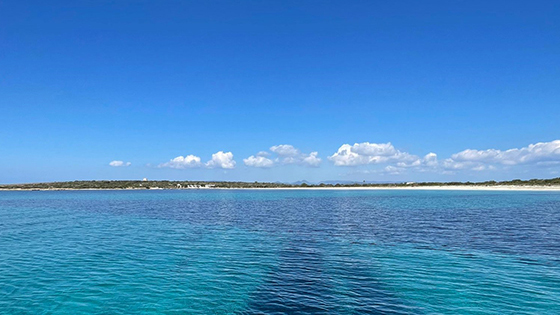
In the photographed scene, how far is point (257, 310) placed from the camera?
55.6 feet

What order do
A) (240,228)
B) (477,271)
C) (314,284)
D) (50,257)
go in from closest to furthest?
1. (314,284)
2. (477,271)
3. (50,257)
4. (240,228)

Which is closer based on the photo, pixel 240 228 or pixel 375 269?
pixel 375 269

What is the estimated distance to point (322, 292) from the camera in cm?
1952

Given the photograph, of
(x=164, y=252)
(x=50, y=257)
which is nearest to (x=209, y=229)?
(x=164, y=252)

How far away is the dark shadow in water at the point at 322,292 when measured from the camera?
55.8 ft

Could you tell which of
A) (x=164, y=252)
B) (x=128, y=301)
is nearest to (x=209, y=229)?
(x=164, y=252)

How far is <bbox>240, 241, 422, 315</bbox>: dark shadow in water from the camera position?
1702cm

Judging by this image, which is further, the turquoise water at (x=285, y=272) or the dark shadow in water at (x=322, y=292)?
the turquoise water at (x=285, y=272)

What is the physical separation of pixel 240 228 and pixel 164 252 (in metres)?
16.8

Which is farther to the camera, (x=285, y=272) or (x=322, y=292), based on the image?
(x=285, y=272)

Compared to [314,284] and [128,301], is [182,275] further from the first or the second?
[314,284]

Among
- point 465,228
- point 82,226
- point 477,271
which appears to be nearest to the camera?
point 477,271

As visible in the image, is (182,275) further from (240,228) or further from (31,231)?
(31,231)

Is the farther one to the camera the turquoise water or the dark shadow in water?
the turquoise water
